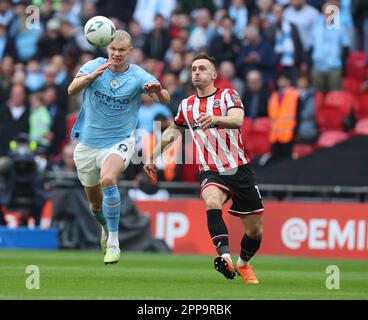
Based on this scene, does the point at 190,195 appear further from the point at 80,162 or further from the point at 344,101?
the point at 80,162

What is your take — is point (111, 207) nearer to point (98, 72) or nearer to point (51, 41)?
point (98, 72)

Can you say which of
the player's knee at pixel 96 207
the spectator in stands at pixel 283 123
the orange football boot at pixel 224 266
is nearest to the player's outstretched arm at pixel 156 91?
the player's knee at pixel 96 207

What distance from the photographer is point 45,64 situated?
27.5 m

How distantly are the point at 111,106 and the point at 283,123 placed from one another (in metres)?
8.66

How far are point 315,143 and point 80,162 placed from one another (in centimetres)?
921

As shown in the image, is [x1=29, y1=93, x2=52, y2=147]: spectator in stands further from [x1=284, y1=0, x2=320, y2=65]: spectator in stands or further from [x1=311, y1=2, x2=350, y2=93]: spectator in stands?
[x1=311, y1=2, x2=350, y2=93]: spectator in stands

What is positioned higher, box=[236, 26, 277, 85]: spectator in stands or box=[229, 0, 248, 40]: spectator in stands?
box=[229, 0, 248, 40]: spectator in stands

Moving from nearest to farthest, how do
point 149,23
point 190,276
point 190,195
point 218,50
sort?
point 190,276 → point 190,195 → point 218,50 → point 149,23

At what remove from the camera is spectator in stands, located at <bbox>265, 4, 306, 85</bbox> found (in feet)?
80.9

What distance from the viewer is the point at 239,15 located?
26.4 metres

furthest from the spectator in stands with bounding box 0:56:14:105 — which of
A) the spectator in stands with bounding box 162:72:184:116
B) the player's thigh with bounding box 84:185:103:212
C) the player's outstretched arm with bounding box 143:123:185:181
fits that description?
the player's outstretched arm with bounding box 143:123:185:181

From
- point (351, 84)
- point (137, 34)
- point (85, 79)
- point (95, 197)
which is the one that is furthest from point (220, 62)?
point (85, 79)

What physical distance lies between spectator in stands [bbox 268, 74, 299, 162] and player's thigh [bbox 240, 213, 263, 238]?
9169 millimetres
